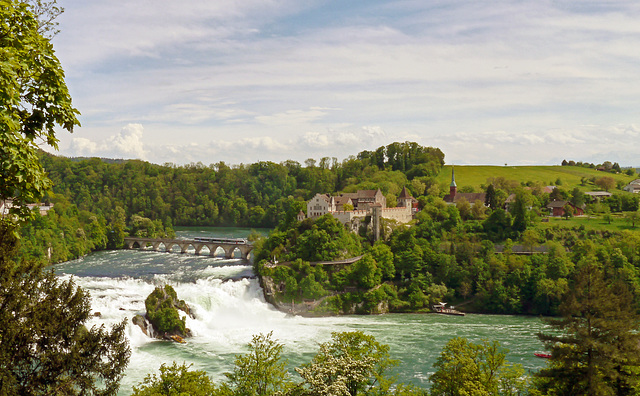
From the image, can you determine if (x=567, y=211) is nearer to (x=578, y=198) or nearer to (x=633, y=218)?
(x=578, y=198)

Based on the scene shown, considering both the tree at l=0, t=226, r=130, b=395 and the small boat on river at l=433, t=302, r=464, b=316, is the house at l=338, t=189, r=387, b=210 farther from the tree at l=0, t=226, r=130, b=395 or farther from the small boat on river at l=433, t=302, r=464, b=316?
the tree at l=0, t=226, r=130, b=395

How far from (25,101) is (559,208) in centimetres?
7898

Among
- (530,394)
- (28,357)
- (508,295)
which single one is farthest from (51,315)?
(508,295)

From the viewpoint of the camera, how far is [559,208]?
255 feet

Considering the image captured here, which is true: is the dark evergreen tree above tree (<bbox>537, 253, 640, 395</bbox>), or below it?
above

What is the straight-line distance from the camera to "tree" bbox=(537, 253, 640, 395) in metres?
19.7

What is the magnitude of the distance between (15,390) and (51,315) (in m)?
1.65

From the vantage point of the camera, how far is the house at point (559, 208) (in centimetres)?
7756

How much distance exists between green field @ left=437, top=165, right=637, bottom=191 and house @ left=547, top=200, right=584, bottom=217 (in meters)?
16.1

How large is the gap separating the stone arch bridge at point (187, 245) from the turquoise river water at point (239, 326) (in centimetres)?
1134

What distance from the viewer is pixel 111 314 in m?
45.0

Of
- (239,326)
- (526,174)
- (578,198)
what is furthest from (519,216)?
(526,174)

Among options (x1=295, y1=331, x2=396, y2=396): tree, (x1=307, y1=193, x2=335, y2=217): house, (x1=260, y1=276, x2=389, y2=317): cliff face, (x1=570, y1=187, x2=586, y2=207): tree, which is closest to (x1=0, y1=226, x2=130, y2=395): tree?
(x1=295, y1=331, x2=396, y2=396): tree

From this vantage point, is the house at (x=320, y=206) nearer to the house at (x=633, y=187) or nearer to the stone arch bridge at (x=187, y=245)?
the stone arch bridge at (x=187, y=245)
